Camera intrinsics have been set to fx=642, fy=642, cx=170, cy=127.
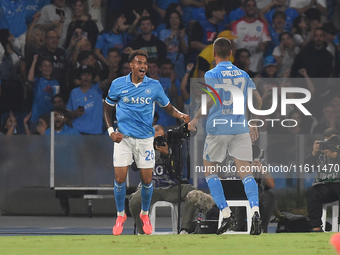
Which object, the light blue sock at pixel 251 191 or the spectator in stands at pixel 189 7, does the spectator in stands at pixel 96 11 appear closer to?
the spectator in stands at pixel 189 7

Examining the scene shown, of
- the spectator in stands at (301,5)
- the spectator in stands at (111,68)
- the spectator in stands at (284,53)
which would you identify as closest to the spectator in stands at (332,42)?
the spectator in stands at (301,5)

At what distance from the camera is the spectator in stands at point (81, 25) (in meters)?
11.4

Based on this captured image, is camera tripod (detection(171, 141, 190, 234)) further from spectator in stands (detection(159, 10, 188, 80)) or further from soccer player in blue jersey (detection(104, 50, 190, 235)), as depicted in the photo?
spectator in stands (detection(159, 10, 188, 80))

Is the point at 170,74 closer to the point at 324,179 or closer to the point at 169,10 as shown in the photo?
the point at 169,10

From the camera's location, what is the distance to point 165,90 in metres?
10.9

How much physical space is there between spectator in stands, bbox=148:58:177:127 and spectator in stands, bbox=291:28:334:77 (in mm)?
2138

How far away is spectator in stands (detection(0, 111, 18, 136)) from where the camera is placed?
10.9 m

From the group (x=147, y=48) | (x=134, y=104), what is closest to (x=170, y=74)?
(x=147, y=48)

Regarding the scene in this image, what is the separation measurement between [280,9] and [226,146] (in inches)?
214

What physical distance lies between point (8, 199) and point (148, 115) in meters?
4.61

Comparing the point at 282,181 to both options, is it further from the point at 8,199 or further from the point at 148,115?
the point at 8,199

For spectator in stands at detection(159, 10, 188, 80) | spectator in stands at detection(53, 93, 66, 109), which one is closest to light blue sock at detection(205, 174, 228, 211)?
spectator in stands at detection(159, 10, 188, 80)

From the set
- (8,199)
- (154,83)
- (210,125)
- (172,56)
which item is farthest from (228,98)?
(8,199)

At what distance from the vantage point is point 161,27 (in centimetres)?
1148
